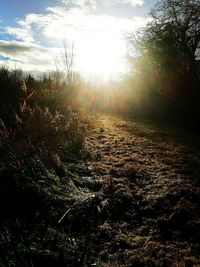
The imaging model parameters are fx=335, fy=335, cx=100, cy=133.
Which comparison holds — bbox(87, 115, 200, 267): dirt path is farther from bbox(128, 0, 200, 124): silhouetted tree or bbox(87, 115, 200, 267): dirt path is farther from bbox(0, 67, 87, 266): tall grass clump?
bbox(128, 0, 200, 124): silhouetted tree

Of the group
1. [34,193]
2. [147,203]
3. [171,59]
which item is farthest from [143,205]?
[171,59]

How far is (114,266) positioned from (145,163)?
2.97m

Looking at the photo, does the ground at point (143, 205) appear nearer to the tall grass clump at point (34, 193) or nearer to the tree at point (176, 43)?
the tall grass clump at point (34, 193)

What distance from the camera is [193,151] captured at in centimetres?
668

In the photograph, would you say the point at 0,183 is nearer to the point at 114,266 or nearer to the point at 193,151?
the point at 114,266

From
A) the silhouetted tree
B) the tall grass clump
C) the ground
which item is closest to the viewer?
the tall grass clump

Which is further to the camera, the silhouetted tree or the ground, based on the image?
the silhouetted tree

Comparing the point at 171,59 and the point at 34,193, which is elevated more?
the point at 171,59

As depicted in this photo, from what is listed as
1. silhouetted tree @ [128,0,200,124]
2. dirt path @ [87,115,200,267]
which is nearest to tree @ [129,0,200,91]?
silhouetted tree @ [128,0,200,124]

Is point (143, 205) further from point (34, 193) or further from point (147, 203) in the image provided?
point (34, 193)

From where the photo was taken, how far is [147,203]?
13.3 feet

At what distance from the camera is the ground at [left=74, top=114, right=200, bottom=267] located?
304 cm

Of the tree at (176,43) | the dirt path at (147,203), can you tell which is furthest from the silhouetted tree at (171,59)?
the dirt path at (147,203)

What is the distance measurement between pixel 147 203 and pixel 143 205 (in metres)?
0.06
